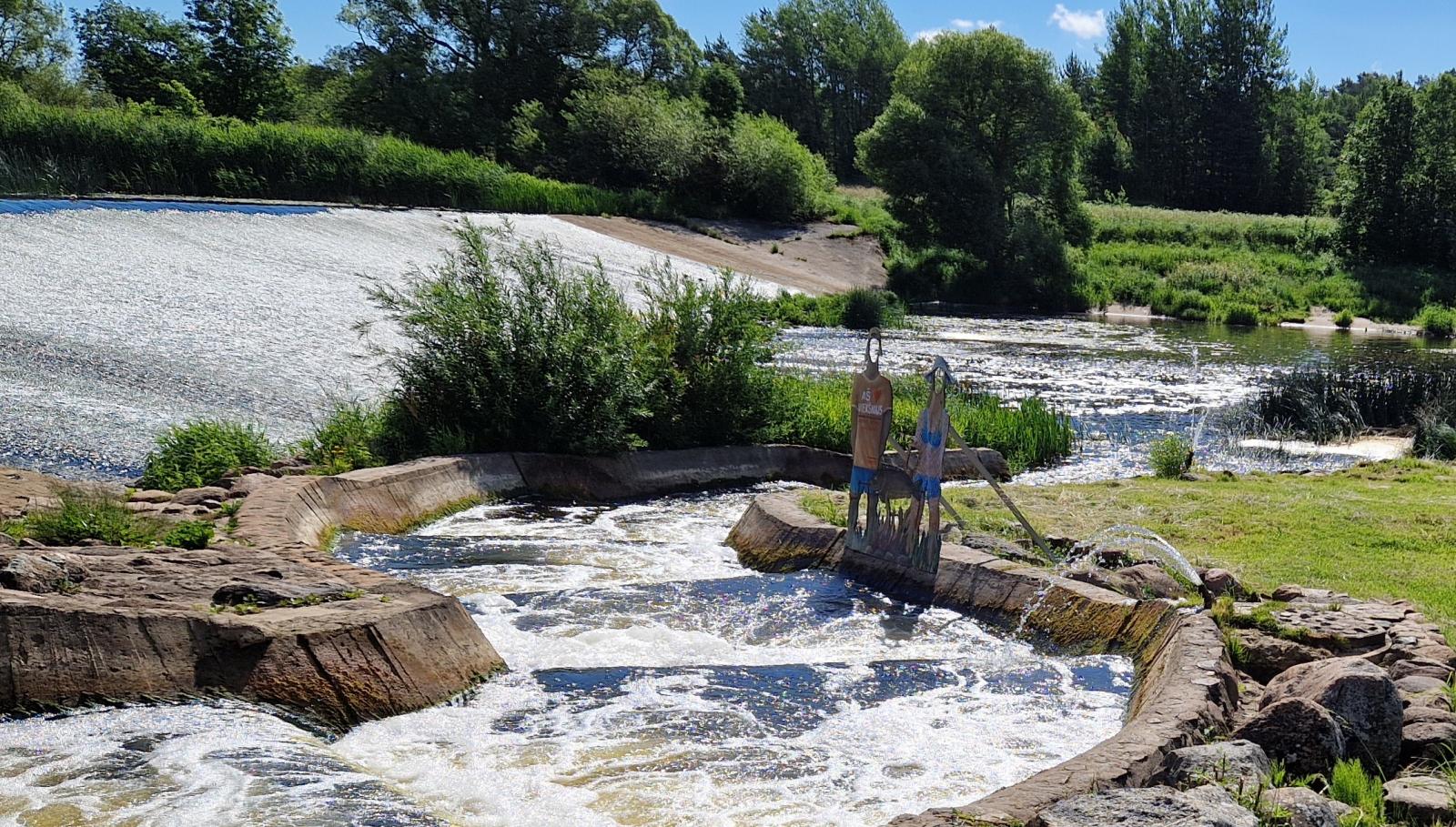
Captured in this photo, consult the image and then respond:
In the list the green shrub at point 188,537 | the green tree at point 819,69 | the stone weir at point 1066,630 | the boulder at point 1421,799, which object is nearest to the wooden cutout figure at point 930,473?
the stone weir at point 1066,630

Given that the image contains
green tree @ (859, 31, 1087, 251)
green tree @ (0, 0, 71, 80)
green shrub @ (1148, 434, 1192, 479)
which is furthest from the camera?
green tree @ (0, 0, 71, 80)

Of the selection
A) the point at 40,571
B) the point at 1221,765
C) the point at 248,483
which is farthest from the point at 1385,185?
the point at 40,571

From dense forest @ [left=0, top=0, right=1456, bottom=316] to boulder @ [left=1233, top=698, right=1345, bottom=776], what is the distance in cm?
3004

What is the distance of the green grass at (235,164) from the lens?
29.0m

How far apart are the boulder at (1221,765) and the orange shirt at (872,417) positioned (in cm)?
370

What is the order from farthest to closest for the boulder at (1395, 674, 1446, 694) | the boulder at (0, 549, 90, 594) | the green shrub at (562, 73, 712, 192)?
the green shrub at (562, 73, 712, 192)
the boulder at (0, 549, 90, 594)
the boulder at (1395, 674, 1446, 694)

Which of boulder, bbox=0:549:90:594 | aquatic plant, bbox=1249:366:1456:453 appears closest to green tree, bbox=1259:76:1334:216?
aquatic plant, bbox=1249:366:1456:453

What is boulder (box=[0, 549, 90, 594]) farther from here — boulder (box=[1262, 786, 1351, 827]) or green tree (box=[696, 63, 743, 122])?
green tree (box=[696, 63, 743, 122])

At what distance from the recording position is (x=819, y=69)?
99312 millimetres

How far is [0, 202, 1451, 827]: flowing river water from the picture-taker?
5348 millimetres

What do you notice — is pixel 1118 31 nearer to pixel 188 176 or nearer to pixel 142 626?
pixel 188 176

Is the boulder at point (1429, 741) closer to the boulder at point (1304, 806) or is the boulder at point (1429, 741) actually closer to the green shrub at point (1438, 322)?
the boulder at point (1304, 806)

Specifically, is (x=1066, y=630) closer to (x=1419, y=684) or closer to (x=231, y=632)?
(x=1419, y=684)

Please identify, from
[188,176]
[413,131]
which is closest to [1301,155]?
[413,131]
